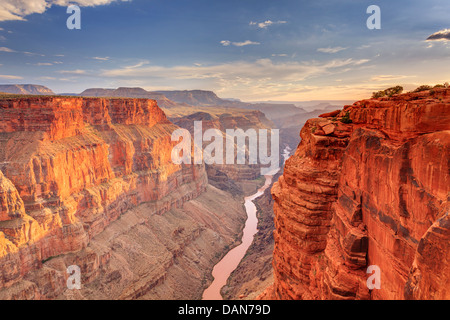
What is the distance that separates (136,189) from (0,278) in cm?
3061

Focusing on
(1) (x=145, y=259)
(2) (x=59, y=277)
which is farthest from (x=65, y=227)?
(1) (x=145, y=259)

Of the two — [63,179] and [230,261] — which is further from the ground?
[63,179]

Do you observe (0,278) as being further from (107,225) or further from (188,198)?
(188,198)

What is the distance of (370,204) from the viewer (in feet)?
50.4

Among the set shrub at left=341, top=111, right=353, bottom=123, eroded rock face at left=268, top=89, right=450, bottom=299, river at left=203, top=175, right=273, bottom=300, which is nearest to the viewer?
eroded rock face at left=268, top=89, right=450, bottom=299

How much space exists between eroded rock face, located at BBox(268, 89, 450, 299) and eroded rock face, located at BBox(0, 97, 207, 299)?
109 ft

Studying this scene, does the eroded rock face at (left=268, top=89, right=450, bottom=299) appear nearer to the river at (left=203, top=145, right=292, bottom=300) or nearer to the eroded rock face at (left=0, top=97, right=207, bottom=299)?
the river at (left=203, top=145, right=292, bottom=300)

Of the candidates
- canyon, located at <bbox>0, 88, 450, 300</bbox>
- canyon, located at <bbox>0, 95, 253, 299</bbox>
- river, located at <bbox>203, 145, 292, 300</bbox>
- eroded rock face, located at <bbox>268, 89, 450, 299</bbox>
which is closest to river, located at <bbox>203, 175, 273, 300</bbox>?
river, located at <bbox>203, 145, 292, 300</bbox>

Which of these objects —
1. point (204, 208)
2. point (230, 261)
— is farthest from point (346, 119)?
point (204, 208)

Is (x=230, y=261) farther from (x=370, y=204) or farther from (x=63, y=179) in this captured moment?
(x=370, y=204)

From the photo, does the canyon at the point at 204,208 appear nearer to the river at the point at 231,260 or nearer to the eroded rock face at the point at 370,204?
the eroded rock face at the point at 370,204

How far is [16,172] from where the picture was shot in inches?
1565

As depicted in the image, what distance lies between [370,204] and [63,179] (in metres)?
45.9

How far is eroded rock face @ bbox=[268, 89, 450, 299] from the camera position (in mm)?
10422
